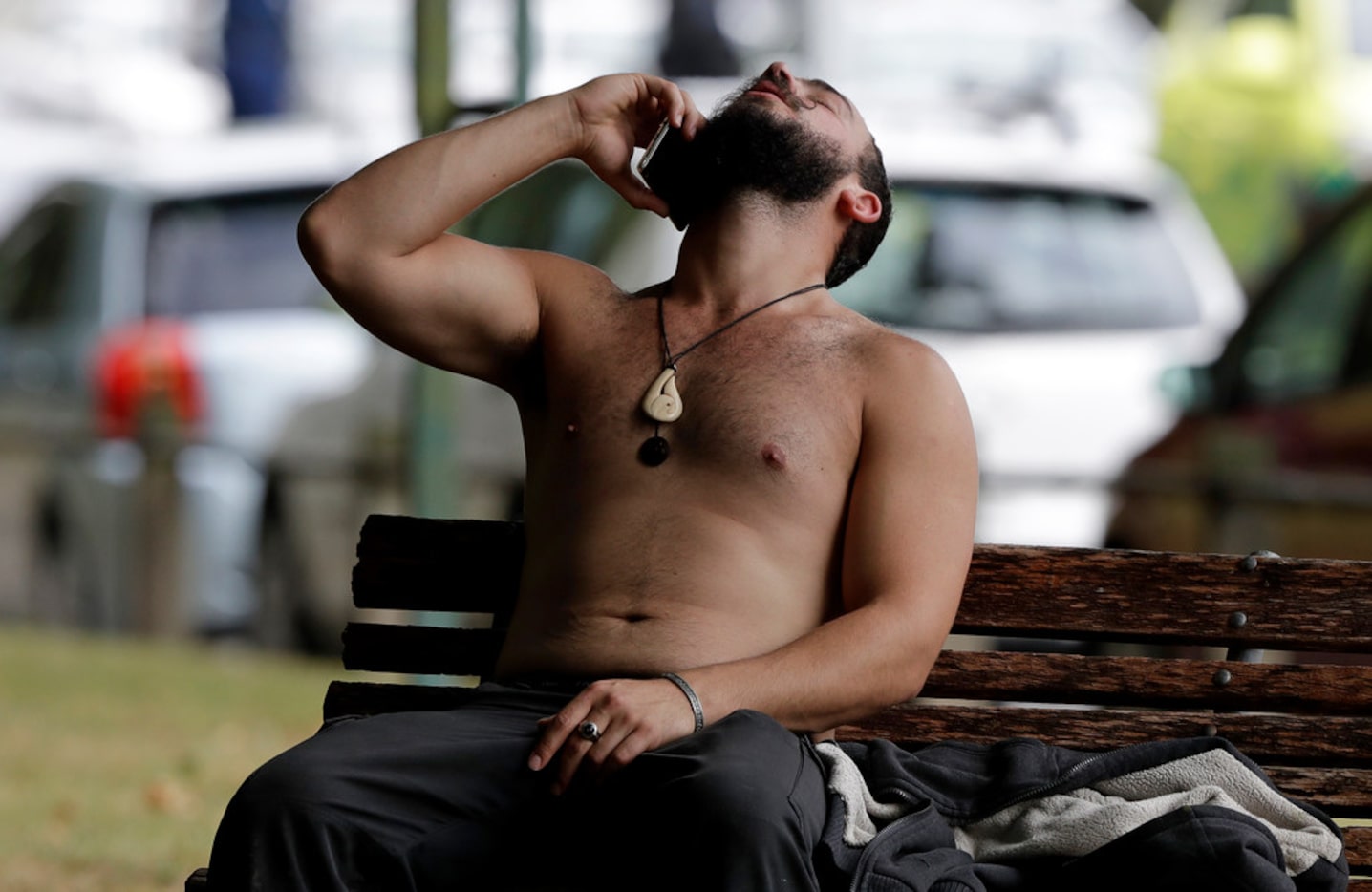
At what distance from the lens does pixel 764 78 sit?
13.1ft

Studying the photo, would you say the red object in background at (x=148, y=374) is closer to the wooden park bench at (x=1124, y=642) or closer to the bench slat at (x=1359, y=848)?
the wooden park bench at (x=1124, y=642)

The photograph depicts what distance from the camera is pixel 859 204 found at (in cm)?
400

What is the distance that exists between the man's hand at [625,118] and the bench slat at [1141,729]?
0.99 m

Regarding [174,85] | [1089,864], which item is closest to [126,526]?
[1089,864]

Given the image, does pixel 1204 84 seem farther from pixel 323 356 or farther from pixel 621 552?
pixel 621 552

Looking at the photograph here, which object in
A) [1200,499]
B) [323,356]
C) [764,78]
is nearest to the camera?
[764,78]

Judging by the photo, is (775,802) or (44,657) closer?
(775,802)

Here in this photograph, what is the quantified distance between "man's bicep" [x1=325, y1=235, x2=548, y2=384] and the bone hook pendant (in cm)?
28

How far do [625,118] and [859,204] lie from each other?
0.43 m

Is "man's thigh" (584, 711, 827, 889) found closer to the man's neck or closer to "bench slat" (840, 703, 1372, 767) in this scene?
"bench slat" (840, 703, 1372, 767)

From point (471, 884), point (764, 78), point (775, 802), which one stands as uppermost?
point (764, 78)

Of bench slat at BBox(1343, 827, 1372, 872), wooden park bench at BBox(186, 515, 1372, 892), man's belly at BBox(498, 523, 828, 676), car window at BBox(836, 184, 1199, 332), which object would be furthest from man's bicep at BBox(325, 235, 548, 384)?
car window at BBox(836, 184, 1199, 332)

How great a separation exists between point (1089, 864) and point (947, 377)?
81 cm

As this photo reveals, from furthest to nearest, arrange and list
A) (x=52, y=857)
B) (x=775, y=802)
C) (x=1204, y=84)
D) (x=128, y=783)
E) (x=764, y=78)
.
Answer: (x=1204, y=84) → (x=128, y=783) → (x=52, y=857) → (x=764, y=78) → (x=775, y=802)
